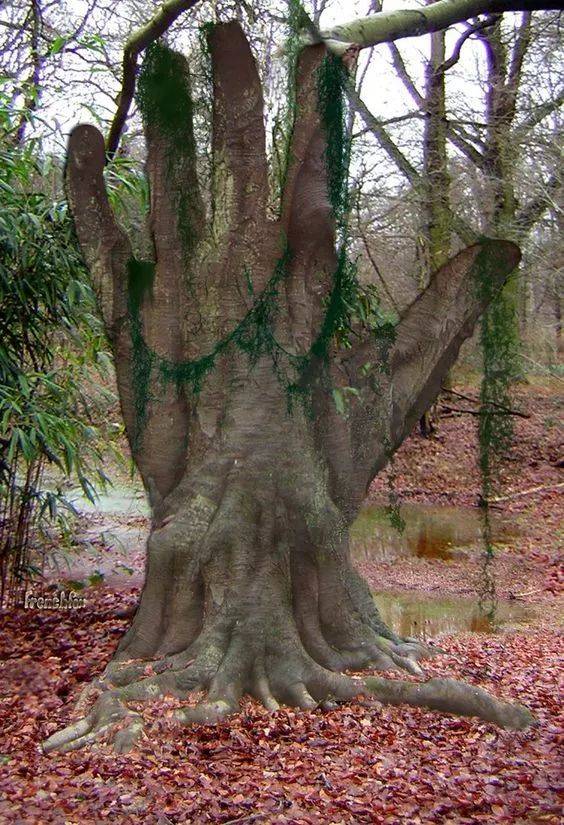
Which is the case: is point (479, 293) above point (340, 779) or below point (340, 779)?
above

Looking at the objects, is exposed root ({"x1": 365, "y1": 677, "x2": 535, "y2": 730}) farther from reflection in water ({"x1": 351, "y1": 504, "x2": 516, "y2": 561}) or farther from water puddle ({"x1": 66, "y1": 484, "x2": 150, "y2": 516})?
water puddle ({"x1": 66, "y1": 484, "x2": 150, "y2": 516})

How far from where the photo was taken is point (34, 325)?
610cm

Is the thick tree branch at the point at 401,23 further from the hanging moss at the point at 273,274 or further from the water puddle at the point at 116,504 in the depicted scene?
the water puddle at the point at 116,504

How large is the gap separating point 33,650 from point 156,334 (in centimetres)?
220

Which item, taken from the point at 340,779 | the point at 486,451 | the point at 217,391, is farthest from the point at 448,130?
the point at 340,779

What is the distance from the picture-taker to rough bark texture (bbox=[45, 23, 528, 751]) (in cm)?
451

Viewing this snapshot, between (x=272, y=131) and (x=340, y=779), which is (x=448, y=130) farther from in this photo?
(x=340, y=779)

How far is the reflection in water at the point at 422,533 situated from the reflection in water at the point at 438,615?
2254 millimetres

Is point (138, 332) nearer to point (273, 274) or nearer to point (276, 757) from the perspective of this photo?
point (273, 274)

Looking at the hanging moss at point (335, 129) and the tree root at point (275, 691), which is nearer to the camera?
the tree root at point (275, 691)

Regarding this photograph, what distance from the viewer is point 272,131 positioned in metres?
4.86

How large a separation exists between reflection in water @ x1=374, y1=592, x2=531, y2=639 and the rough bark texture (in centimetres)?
349

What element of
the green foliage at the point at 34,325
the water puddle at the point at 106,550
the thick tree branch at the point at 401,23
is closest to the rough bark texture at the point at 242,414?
the thick tree branch at the point at 401,23

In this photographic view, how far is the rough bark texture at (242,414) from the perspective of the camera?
4508mm
